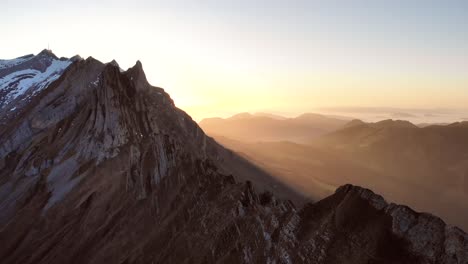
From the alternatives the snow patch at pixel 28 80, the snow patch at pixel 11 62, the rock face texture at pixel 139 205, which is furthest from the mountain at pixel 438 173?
the snow patch at pixel 11 62

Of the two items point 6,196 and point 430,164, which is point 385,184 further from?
point 6,196

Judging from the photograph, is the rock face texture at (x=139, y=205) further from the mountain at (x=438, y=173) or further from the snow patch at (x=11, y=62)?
the mountain at (x=438, y=173)

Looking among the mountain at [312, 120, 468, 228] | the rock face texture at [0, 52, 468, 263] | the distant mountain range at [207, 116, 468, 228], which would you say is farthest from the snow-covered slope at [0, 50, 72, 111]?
the mountain at [312, 120, 468, 228]

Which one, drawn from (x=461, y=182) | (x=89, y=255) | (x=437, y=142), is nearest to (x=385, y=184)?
(x=461, y=182)

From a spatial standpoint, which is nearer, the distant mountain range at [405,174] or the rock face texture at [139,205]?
the rock face texture at [139,205]

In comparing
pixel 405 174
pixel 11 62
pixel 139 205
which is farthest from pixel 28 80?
pixel 405 174
